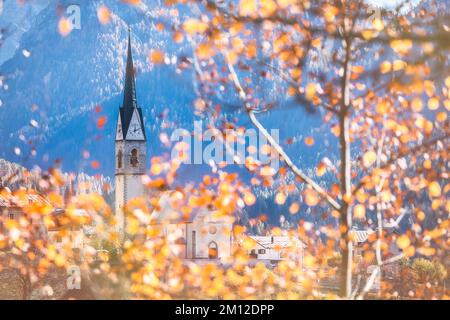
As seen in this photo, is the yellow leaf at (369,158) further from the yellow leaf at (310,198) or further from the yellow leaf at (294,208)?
the yellow leaf at (294,208)

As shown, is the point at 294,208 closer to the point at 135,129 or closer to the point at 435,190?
the point at 435,190

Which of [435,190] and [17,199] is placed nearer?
[435,190]

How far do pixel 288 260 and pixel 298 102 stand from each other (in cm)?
148

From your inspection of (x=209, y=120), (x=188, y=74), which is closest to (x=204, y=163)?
(x=209, y=120)

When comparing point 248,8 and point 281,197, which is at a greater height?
Result: point 248,8

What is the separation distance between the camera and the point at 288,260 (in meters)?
6.38

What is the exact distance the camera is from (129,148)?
6449 millimetres

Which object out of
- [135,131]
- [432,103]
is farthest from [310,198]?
[135,131]

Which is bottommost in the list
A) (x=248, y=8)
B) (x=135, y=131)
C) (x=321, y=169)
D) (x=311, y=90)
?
(x=321, y=169)

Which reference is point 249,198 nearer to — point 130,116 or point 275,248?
point 275,248

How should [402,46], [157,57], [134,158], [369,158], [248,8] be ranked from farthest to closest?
[134,158] → [157,57] → [369,158] → [248,8] → [402,46]

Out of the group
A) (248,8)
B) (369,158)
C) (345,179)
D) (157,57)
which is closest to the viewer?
(345,179)
